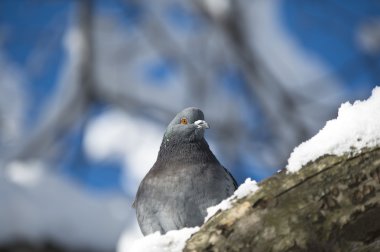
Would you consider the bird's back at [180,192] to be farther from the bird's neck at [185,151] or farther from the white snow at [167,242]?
the white snow at [167,242]

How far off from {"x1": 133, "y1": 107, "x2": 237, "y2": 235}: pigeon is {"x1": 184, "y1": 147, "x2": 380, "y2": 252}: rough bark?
1.33 m

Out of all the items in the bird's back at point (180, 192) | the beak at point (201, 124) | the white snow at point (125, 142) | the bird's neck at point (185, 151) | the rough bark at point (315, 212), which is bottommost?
the rough bark at point (315, 212)

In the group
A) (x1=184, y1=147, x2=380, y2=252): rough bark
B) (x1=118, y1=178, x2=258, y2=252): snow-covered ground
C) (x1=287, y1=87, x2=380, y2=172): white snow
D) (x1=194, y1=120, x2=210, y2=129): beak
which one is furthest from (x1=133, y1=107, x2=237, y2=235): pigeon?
(x1=287, y1=87, x2=380, y2=172): white snow

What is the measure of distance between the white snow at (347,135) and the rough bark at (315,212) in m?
0.04

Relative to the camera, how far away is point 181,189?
4.05 meters

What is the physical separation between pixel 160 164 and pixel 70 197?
115 cm

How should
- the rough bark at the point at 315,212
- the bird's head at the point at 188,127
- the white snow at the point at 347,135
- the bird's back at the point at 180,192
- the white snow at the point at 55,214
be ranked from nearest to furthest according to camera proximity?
the rough bark at the point at 315,212
the white snow at the point at 347,135
the bird's back at the point at 180,192
the white snow at the point at 55,214
the bird's head at the point at 188,127

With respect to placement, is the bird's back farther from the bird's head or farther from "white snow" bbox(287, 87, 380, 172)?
"white snow" bbox(287, 87, 380, 172)

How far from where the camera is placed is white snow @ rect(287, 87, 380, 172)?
2.57 m

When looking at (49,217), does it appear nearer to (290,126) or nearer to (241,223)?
(241,223)

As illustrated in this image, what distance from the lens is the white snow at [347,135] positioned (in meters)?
2.57

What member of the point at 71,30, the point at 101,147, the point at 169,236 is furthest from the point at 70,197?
the point at 101,147

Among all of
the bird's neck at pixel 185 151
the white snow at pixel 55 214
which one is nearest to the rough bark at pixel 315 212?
the bird's neck at pixel 185 151

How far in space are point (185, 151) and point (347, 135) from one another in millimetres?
1986
